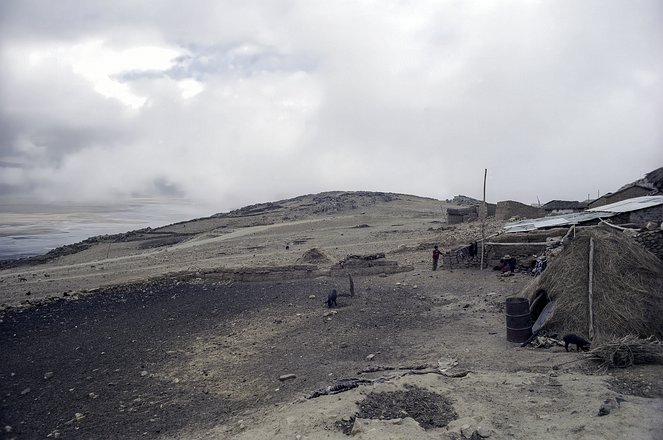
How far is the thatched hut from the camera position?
7910 millimetres

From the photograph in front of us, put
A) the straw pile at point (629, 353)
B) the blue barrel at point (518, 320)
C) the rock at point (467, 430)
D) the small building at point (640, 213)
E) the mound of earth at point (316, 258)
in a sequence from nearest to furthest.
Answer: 1. the rock at point (467, 430)
2. the straw pile at point (629, 353)
3. the blue barrel at point (518, 320)
4. the small building at point (640, 213)
5. the mound of earth at point (316, 258)

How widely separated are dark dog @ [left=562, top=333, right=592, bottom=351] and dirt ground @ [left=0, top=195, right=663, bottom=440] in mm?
249

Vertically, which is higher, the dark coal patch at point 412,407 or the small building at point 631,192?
the small building at point 631,192

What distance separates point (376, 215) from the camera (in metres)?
41.8

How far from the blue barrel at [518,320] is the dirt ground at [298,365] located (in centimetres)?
29

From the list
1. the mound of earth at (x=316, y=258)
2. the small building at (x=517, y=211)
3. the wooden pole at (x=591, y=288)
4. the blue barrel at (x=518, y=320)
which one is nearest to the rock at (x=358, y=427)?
the blue barrel at (x=518, y=320)

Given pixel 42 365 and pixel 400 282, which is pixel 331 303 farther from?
pixel 42 365

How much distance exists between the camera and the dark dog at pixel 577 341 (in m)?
7.46

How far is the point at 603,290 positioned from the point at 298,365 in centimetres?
562

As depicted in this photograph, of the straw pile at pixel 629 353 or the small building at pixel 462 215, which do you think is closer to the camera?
the straw pile at pixel 629 353

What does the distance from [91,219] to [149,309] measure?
5373cm

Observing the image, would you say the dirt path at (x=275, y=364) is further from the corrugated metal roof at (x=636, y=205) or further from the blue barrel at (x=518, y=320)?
the corrugated metal roof at (x=636, y=205)

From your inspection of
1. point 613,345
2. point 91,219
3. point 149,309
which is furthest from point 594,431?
point 91,219

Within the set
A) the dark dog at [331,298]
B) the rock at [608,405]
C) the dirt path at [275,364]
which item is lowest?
the dirt path at [275,364]
